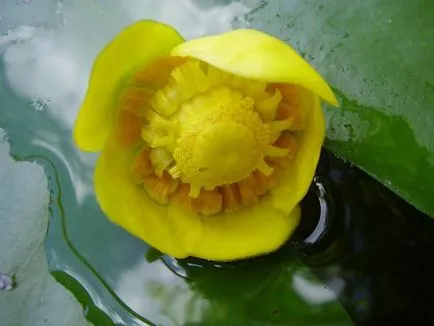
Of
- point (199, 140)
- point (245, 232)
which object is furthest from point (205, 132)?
point (245, 232)

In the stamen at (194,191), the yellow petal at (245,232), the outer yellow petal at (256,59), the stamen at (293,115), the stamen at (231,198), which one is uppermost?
the outer yellow petal at (256,59)

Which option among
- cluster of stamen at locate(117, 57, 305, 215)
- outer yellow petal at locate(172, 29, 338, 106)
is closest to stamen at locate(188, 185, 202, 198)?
cluster of stamen at locate(117, 57, 305, 215)

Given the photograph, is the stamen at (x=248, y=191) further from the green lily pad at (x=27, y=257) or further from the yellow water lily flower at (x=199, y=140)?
the green lily pad at (x=27, y=257)

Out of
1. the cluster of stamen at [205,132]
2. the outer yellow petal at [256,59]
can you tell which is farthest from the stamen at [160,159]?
the outer yellow petal at [256,59]

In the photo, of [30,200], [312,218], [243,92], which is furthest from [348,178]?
[30,200]

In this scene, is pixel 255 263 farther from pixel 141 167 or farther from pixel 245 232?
pixel 141 167

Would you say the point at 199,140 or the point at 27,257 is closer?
the point at 199,140

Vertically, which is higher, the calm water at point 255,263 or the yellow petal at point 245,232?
the yellow petal at point 245,232

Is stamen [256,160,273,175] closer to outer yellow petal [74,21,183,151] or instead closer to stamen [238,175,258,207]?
stamen [238,175,258,207]
